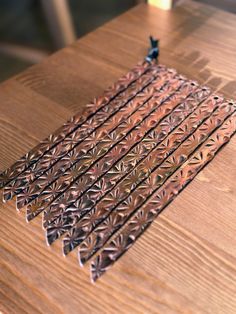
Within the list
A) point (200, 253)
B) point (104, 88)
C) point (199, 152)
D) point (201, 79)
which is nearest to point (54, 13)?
point (104, 88)

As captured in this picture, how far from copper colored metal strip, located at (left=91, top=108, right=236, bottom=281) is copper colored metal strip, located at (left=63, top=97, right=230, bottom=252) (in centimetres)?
1

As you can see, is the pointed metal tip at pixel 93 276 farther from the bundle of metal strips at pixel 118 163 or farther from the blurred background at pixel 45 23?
the blurred background at pixel 45 23

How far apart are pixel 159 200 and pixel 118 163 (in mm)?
94

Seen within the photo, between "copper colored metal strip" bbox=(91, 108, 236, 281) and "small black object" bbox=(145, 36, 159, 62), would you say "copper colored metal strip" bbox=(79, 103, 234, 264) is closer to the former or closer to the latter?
"copper colored metal strip" bbox=(91, 108, 236, 281)

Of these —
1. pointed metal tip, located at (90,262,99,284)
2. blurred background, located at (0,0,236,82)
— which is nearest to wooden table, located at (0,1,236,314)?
pointed metal tip, located at (90,262,99,284)

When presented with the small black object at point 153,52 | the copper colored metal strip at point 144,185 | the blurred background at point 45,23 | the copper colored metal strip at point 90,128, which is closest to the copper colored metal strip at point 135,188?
the copper colored metal strip at point 144,185

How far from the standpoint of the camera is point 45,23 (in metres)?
1.02

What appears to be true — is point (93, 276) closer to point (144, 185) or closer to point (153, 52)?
point (144, 185)

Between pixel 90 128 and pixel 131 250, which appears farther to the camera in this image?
pixel 90 128

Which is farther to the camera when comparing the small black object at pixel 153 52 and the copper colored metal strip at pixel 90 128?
the small black object at pixel 153 52

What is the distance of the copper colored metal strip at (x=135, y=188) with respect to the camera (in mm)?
483

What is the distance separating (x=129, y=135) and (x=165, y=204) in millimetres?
150

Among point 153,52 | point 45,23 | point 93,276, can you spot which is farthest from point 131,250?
point 45,23

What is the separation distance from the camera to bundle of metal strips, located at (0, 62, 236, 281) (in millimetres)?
485
